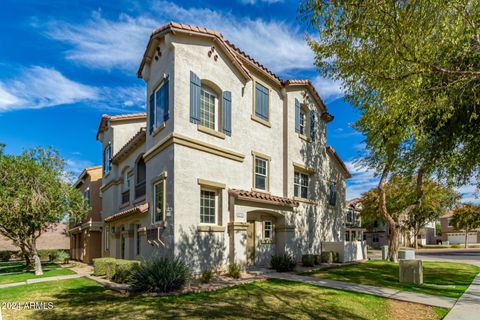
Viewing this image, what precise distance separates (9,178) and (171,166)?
40.6ft

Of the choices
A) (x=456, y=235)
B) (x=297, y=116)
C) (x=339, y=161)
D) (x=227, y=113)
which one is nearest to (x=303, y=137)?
(x=297, y=116)

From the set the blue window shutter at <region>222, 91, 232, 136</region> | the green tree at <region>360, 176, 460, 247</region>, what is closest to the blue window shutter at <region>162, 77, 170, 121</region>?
the blue window shutter at <region>222, 91, 232, 136</region>

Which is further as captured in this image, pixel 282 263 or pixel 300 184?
pixel 300 184

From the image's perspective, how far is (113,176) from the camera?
24.0m

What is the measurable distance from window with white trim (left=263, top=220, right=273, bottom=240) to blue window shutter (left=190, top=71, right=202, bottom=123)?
22.9 feet

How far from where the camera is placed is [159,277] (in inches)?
442

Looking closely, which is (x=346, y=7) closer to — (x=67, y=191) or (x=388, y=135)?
(x=388, y=135)

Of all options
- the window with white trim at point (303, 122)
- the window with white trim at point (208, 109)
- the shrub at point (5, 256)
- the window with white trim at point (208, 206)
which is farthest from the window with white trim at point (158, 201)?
the shrub at point (5, 256)

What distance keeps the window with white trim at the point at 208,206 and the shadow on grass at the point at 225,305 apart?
11.2 ft

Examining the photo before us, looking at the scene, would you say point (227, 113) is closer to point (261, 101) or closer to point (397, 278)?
point (261, 101)

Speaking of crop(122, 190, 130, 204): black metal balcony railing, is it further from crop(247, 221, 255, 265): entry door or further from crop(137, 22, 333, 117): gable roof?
crop(247, 221, 255, 265): entry door

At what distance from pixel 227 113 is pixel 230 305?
8.85 meters

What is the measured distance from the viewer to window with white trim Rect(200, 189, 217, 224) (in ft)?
47.0

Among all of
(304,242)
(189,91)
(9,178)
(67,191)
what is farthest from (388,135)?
(9,178)
